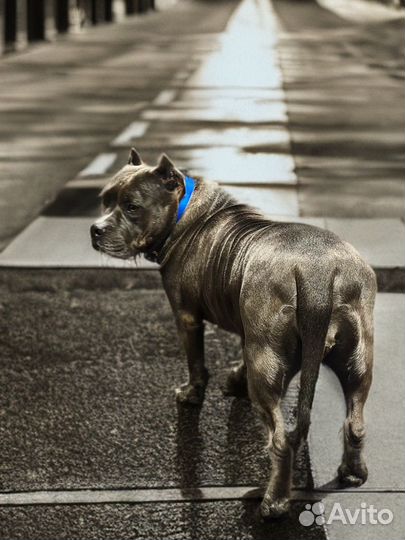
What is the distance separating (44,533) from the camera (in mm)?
4082

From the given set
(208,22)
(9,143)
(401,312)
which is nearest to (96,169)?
(9,143)

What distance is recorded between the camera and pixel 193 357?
5000 millimetres

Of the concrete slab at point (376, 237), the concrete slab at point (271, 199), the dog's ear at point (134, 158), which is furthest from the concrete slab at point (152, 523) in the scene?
the concrete slab at point (271, 199)

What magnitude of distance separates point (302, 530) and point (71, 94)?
15.8 m

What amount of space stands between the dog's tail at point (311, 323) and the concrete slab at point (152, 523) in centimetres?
46

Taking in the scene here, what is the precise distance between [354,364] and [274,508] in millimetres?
620

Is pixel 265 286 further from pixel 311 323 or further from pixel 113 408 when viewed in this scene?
pixel 113 408

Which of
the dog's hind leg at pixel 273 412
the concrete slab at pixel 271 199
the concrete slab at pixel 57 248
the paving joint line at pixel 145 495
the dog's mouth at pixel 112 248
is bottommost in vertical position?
the concrete slab at pixel 271 199

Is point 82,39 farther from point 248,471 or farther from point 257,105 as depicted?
point 248,471

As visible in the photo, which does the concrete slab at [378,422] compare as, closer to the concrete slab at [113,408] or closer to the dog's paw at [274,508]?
the concrete slab at [113,408]

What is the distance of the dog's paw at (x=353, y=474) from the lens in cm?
439

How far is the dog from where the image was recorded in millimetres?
3998

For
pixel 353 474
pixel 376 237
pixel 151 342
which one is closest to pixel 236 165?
pixel 376 237

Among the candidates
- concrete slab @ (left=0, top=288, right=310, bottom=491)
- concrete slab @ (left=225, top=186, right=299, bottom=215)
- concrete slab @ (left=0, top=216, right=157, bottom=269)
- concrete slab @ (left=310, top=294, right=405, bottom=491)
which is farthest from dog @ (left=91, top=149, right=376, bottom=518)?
concrete slab @ (left=225, top=186, right=299, bottom=215)
